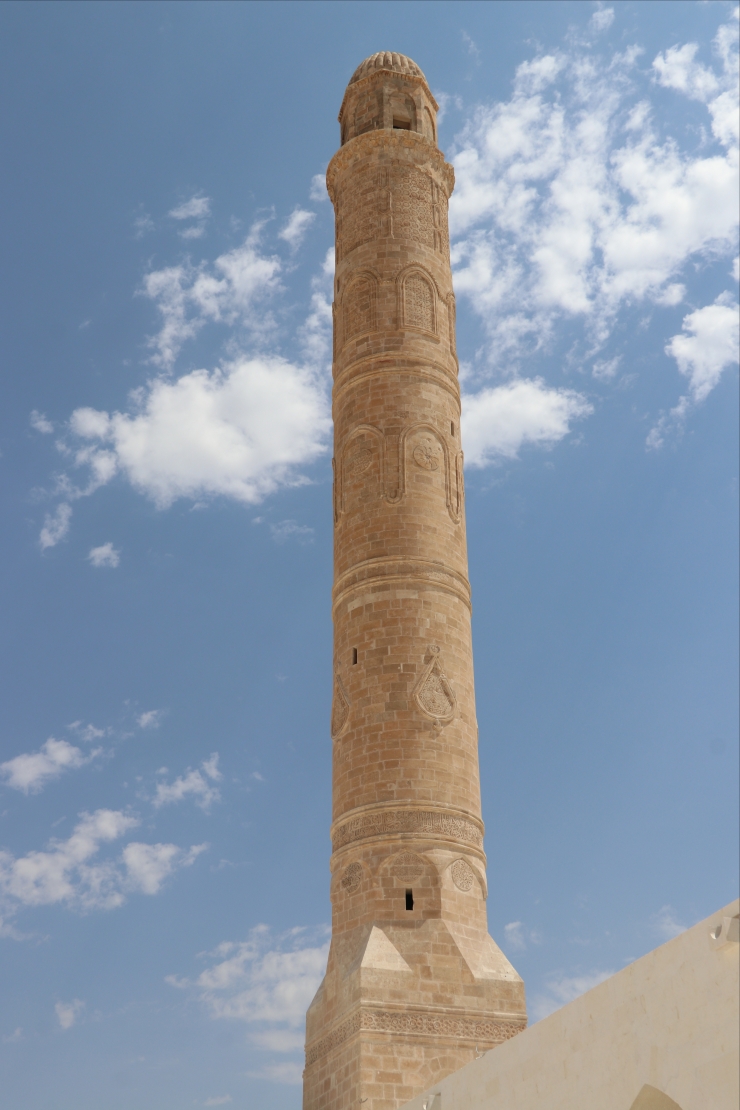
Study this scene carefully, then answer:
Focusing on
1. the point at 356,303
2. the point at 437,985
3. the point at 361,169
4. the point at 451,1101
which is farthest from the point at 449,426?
the point at 451,1101

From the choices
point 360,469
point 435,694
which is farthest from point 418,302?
point 435,694

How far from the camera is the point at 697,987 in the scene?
22.0 ft

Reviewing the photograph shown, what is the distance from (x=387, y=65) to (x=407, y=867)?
12.2m

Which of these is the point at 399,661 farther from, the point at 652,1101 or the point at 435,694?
the point at 652,1101

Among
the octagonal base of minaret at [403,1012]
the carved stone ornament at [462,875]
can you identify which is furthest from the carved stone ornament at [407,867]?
the octagonal base of minaret at [403,1012]

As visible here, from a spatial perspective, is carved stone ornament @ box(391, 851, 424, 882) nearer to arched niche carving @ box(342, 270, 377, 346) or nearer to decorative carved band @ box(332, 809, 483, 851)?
decorative carved band @ box(332, 809, 483, 851)

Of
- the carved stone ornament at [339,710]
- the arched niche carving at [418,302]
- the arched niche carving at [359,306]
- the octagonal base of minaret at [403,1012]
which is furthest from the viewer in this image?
the arched niche carving at [359,306]

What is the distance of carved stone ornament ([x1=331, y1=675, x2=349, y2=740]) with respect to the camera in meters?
13.8

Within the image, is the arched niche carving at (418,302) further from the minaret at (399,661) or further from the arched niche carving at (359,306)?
the arched niche carving at (359,306)

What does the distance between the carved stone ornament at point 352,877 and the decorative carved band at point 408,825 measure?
0.29 metres

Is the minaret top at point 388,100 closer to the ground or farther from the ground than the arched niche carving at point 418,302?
farther from the ground

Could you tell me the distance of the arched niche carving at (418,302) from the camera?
1580 cm

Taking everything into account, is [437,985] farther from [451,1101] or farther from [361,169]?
[361,169]

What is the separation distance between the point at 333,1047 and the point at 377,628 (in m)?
4.67
